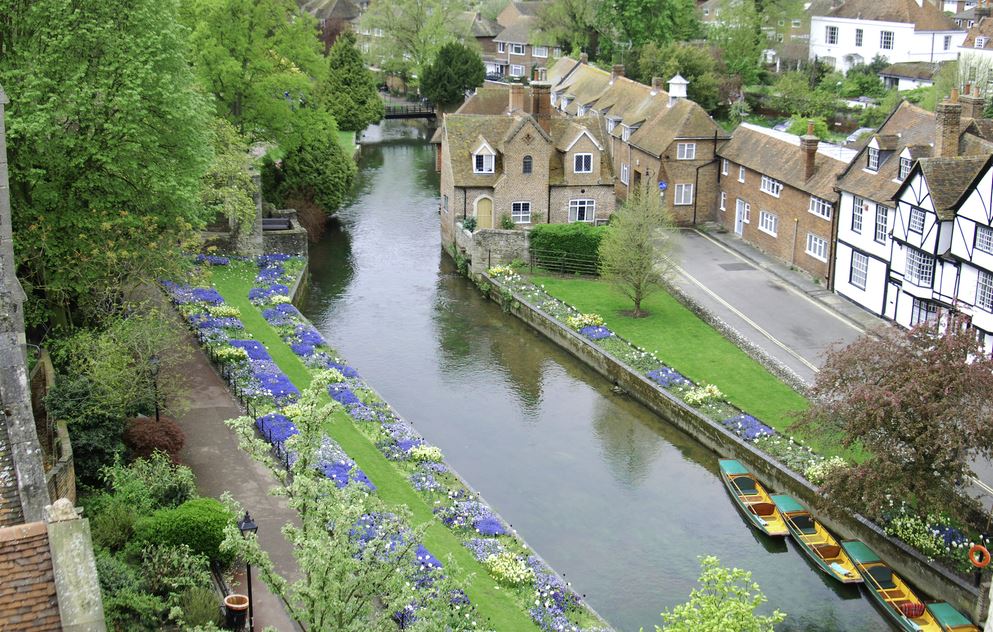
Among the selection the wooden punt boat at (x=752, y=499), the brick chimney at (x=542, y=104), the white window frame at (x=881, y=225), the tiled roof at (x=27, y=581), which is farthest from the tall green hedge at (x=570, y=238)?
the tiled roof at (x=27, y=581)

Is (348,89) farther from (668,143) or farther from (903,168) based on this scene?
(903,168)

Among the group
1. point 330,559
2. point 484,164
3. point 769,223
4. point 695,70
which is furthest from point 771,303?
point 695,70

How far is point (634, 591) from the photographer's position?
30.1 m

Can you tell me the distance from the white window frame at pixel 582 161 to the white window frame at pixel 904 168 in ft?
55.9

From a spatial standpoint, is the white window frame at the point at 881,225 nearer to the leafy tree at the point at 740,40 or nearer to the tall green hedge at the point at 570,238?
the tall green hedge at the point at 570,238

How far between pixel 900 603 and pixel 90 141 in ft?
86.7

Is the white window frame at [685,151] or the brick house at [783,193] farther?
the white window frame at [685,151]

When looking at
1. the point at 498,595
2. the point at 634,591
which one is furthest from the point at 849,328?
the point at 498,595

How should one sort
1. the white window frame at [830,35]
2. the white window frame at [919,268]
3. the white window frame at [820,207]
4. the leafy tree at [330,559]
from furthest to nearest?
the white window frame at [830,35] < the white window frame at [820,207] < the white window frame at [919,268] < the leafy tree at [330,559]

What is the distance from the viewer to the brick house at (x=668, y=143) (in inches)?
2393

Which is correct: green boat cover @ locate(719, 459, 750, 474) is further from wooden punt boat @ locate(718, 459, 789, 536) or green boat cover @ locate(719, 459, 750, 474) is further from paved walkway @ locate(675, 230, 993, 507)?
paved walkway @ locate(675, 230, 993, 507)

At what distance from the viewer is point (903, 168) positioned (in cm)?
4600

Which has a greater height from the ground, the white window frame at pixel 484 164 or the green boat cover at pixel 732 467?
the white window frame at pixel 484 164

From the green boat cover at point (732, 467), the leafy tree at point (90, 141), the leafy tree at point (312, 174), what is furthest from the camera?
the leafy tree at point (312, 174)
